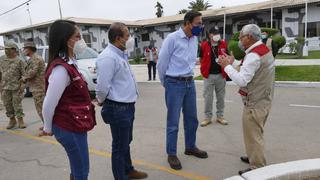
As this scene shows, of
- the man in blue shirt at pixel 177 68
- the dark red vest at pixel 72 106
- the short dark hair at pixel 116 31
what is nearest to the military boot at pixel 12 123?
the man in blue shirt at pixel 177 68

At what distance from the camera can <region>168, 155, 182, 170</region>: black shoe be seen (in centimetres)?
441

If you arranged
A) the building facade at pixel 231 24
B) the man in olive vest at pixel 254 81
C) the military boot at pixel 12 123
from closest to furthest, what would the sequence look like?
the man in olive vest at pixel 254 81
the military boot at pixel 12 123
the building facade at pixel 231 24

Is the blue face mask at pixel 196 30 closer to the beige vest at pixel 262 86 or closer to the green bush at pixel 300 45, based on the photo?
the beige vest at pixel 262 86

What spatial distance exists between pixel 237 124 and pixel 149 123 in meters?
1.83

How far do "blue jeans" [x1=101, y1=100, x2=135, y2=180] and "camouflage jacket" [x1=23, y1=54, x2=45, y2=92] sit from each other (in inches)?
135

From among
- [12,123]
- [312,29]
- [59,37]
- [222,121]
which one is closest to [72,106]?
[59,37]

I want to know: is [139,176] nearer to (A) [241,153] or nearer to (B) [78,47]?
(A) [241,153]

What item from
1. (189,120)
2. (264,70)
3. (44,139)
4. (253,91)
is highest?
(264,70)

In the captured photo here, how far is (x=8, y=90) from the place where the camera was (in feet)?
23.2

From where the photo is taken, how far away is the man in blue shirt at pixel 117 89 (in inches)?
134

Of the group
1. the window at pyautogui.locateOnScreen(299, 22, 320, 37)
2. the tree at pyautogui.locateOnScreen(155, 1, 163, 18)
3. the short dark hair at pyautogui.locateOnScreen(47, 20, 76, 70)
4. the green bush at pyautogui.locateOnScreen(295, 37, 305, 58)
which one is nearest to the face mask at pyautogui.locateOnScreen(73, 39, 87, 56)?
the short dark hair at pyautogui.locateOnScreen(47, 20, 76, 70)

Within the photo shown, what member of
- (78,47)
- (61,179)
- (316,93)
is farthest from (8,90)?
(316,93)

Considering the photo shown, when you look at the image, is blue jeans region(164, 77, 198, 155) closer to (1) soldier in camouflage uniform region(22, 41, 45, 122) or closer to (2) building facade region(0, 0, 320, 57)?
(1) soldier in camouflage uniform region(22, 41, 45, 122)

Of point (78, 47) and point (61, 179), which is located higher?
point (78, 47)
